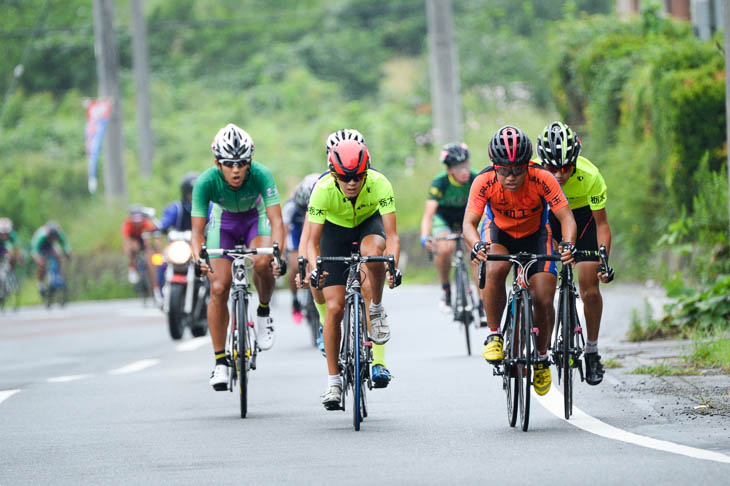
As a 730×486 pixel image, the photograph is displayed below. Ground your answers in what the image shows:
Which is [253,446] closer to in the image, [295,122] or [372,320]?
[372,320]

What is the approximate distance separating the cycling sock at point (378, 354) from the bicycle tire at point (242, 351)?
39.9 inches

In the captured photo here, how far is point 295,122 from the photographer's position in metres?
57.6

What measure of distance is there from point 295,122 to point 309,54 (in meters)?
5.05

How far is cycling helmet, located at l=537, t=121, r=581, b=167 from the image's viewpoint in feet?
33.1

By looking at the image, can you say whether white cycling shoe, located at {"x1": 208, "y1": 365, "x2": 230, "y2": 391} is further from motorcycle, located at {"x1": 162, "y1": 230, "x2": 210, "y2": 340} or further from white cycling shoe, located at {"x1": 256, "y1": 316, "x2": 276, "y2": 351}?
motorcycle, located at {"x1": 162, "y1": 230, "x2": 210, "y2": 340}

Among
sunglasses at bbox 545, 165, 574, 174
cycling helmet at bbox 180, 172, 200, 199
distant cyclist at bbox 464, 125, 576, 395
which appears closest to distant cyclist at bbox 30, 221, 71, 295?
cycling helmet at bbox 180, 172, 200, 199

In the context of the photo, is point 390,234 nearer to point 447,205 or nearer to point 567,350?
point 567,350

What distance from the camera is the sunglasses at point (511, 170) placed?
9.56 m

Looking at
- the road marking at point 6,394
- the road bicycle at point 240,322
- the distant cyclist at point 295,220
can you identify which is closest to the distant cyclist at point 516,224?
the road bicycle at point 240,322

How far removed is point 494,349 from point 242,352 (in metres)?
2.10

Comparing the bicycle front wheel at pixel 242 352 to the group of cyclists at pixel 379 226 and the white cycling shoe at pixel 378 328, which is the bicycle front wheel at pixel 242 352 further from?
the white cycling shoe at pixel 378 328

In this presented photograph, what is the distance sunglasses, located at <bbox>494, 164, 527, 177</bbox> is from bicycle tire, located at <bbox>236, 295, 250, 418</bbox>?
2361 millimetres

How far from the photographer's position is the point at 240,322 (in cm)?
1091

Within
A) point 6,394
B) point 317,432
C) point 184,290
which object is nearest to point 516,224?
point 317,432
